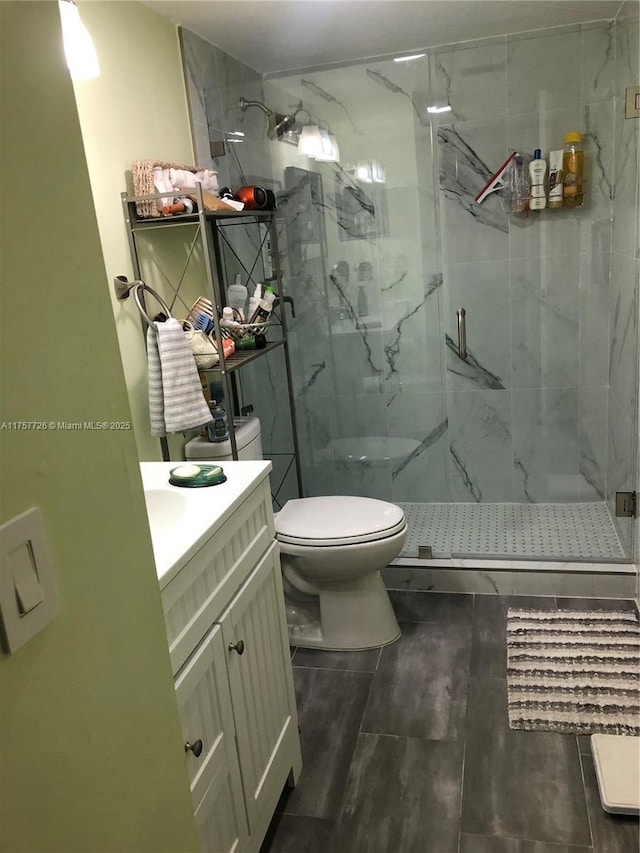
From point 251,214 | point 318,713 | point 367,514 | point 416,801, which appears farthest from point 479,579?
point 251,214

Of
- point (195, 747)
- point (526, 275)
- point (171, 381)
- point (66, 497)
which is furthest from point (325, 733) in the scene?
point (526, 275)

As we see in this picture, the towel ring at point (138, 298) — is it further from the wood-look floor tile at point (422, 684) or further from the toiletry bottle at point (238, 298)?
the wood-look floor tile at point (422, 684)

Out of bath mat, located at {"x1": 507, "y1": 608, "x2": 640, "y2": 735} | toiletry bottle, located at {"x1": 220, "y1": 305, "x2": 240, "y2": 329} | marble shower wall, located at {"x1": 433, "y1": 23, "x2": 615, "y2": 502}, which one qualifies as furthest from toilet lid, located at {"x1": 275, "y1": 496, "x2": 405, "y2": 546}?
marble shower wall, located at {"x1": 433, "y1": 23, "x2": 615, "y2": 502}

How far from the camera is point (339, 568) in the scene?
Result: 7.63 ft

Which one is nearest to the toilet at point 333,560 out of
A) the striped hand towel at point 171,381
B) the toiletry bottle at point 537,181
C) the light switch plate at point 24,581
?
the striped hand towel at point 171,381

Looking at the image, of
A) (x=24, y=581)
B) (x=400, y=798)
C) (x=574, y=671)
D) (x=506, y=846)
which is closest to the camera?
(x=24, y=581)

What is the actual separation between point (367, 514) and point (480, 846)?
1.08 meters

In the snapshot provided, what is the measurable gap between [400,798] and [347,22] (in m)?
2.54

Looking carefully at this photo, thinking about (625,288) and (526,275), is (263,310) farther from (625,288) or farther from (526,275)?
(625,288)

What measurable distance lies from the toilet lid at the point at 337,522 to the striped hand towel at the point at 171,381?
A: 1.86 ft

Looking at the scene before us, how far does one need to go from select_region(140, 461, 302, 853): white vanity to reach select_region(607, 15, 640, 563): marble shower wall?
5.22 ft

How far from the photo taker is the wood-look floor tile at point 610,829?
1.59 meters

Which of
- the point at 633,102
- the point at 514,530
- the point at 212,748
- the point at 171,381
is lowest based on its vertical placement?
the point at 514,530

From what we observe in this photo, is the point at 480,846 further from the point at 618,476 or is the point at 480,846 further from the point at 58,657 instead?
the point at 618,476
